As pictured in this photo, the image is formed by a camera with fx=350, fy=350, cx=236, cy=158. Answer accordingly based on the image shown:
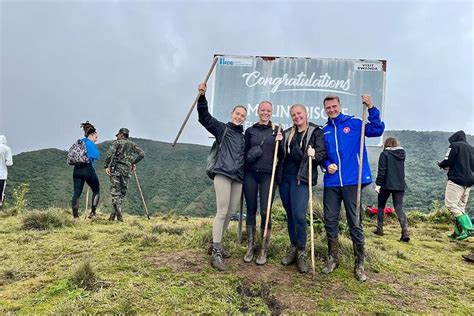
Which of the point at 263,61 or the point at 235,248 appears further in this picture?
the point at 263,61

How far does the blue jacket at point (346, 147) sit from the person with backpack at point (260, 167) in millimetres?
674

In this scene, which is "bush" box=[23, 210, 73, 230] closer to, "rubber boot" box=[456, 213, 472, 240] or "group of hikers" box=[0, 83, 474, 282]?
"group of hikers" box=[0, 83, 474, 282]

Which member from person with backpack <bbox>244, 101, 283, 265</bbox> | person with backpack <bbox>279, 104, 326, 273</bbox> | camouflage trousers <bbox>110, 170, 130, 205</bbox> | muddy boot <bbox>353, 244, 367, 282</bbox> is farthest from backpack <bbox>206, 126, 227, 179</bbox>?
camouflage trousers <bbox>110, 170, 130, 205</bbox>

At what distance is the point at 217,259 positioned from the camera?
429cm

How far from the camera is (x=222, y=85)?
24.4 ft

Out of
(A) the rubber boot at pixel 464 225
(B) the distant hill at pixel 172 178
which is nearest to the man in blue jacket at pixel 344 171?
(A) the rubber boot at pixel 464 225

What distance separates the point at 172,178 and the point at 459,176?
1831 inches

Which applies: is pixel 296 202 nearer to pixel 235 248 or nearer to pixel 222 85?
pixel 235 248

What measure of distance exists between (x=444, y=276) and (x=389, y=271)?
0.84 meters

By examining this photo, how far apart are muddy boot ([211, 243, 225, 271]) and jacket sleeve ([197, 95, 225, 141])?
140 cm

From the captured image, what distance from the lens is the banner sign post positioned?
7.19 metres

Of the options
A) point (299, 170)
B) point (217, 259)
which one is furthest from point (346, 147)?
point (217, 259)

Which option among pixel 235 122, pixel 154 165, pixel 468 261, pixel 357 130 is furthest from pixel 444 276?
pixel 154 165

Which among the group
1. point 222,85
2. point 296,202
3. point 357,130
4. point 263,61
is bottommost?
point 296,202
